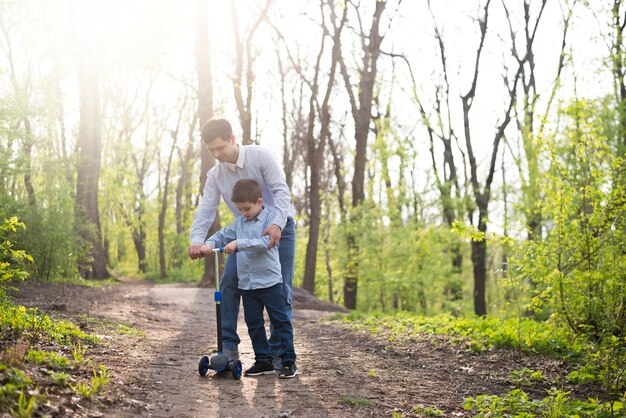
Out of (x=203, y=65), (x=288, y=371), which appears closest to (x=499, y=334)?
(x=288, y=371)

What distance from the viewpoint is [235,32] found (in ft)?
61.2

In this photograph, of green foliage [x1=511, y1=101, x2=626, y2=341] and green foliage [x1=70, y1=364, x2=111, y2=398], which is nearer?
green foliage [x1=70, y1=364, x2=111, y2=398]

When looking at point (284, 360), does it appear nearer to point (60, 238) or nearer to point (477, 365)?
point (477, 365)

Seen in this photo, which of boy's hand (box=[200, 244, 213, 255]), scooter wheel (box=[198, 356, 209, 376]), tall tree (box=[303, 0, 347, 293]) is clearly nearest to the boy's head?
boy's hand (box=[200, 244, 213, 255])

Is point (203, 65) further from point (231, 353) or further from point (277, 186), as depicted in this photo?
point (231, 353)

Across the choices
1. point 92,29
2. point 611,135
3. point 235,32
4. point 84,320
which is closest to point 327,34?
point 235,32

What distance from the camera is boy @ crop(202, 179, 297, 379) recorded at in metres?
5.34

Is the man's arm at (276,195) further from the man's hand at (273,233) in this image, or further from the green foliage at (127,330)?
the green foliage at (127,330)

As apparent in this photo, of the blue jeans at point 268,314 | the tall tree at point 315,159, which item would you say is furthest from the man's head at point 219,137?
the tall tree at point 315,159

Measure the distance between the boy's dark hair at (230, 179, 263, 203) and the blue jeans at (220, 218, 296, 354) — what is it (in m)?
0.45

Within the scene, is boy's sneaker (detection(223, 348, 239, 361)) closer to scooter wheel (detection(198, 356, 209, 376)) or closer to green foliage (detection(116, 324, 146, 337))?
scooter wheel (detection(198, 356, 209, 376))

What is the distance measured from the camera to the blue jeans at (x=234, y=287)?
Answer: 18.1ft

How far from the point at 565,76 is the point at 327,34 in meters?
7.31

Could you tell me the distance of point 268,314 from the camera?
5535 millimetres
